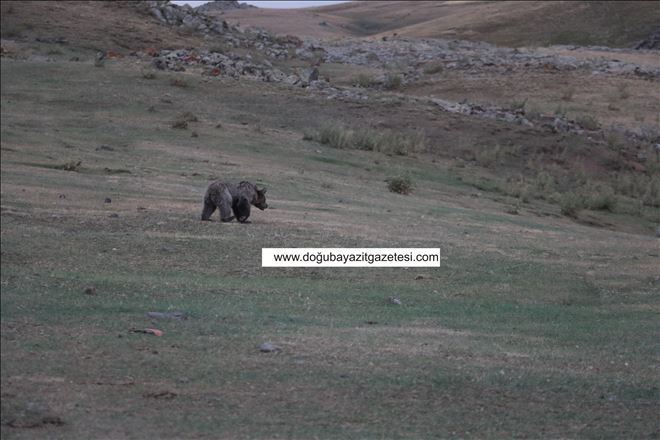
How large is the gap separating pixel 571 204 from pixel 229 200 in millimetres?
14222

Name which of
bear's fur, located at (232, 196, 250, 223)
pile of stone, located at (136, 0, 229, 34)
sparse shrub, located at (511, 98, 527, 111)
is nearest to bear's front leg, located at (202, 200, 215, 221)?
bear's fur, located at (232, 196, 250, 223)

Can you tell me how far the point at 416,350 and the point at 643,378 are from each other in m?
2.19

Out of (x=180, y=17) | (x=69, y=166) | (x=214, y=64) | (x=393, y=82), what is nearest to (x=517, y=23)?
(x=393, y=82)

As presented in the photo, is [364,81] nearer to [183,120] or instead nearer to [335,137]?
[335,137]

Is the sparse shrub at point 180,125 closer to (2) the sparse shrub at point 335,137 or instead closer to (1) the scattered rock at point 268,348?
(2) the sparse shrub at point 335,137

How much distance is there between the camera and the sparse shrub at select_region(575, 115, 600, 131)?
41594 mm

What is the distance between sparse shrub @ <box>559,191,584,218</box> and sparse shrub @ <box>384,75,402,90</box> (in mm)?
20565

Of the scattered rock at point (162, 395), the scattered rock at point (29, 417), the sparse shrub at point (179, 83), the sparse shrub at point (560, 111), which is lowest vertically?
the sparse shrub at point (560, 111)

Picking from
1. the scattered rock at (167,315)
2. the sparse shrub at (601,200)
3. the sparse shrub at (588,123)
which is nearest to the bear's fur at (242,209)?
the scattered rock at (167,315)

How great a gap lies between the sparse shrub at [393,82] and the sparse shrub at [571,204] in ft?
67.5

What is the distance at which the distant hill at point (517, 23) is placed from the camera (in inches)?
2753

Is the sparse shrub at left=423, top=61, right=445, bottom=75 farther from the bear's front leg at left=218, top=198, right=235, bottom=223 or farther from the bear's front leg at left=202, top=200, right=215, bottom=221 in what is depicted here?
the bear's front leg at left=202, top=200, right=215, bottom=221

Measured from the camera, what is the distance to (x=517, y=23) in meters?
82.1

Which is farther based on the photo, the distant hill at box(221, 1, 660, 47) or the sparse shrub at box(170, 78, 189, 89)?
the distant hill at box(221, 1, 660, 47)
